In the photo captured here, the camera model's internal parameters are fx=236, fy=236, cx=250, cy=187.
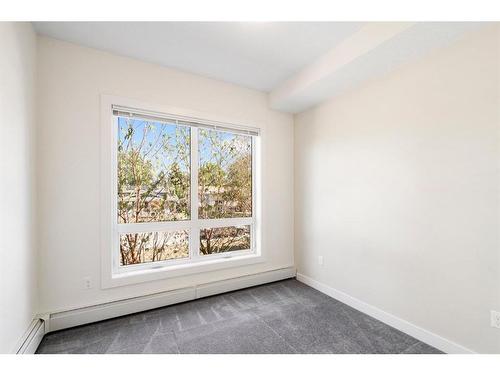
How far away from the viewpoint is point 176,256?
2760 mm

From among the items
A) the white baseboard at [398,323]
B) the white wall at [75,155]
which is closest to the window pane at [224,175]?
the white wall at [75,155]

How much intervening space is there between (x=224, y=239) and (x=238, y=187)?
28.0 inches

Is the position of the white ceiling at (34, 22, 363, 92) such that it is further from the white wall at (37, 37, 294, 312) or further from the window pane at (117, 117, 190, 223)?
the window pane at (117, 117, 190, 223)

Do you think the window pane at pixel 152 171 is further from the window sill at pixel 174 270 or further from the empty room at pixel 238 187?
the window sill at pixel 174 270

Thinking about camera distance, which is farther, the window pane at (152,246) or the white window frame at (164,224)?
the window pane at (152,246)

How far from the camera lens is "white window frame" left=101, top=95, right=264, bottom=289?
227 centimetres

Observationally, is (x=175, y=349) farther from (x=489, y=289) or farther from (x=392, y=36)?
(x=392, y=36)

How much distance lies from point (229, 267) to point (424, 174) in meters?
2.24

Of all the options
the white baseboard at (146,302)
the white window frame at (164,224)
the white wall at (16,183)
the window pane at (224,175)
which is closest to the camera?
the white wall at (16,183)

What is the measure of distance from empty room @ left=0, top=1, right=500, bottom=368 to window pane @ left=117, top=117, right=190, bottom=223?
0.02 m

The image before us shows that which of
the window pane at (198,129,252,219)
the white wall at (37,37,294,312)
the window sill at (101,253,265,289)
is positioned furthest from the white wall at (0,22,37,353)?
the window pane at (198,129,252,219)

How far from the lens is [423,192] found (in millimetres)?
1964

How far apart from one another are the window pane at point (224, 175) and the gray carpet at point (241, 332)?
109 centimetres

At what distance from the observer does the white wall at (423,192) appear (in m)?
1.64
